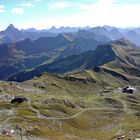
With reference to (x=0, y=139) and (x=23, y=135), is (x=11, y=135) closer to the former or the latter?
(x=23, y=135)

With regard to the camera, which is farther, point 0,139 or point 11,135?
point 11,135

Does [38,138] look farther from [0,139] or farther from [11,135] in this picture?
[0,139]

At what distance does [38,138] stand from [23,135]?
8.53 m

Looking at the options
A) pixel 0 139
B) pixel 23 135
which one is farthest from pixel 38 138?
pixel 0 139

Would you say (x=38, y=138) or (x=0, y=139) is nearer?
(x=0, y=139)

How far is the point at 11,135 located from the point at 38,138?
51.1ft

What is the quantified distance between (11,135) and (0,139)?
21.4 m

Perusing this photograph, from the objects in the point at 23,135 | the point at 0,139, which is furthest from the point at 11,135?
the point at 0,139

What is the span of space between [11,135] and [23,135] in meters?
7.62

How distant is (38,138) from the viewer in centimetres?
19850

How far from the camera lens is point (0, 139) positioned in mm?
171375

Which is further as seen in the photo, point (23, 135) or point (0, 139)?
point (23, 135)

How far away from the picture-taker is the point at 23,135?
197 metres

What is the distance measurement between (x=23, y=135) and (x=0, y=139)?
2727 cm
